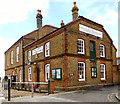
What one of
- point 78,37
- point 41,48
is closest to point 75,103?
point 78,37

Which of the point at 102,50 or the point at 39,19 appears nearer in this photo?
the point at 102,50

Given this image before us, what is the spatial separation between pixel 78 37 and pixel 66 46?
90.4 inches

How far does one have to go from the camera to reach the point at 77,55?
15.9 metres

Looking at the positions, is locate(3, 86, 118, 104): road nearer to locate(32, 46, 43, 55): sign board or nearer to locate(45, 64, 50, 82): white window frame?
locate(45, 64, 50, 82): white window frame

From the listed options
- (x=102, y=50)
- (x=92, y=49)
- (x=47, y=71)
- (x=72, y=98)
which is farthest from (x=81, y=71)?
(x=72, y=98)

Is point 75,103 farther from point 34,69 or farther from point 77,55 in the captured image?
point 34,69

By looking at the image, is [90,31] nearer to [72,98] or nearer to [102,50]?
[102,50]

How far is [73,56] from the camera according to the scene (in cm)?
1548

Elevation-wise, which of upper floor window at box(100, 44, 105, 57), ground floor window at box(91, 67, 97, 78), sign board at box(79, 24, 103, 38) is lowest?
ground floor window at box(91, 67, 97, 78)

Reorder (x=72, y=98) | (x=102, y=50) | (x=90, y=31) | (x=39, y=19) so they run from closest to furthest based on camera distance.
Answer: (x=72, y=98) → (x=90, y=31) → (x=102, y=50) → (x=39, y=19)

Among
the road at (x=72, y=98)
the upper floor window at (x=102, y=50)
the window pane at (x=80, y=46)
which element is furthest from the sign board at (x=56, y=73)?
the upper floor window at (x=102, y=50)

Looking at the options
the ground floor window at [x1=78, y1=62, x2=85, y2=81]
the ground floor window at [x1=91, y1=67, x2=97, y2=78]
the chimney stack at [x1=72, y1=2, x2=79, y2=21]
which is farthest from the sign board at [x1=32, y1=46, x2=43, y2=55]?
the ground floor window at [x1=91, y1=67, x2=97, y2=78]

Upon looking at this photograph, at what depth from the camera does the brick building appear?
49.7ft

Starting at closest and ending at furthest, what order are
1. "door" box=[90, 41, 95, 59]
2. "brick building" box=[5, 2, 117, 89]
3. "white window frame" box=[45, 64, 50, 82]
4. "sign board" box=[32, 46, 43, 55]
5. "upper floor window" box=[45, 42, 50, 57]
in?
"brick building" box=[5, 2, 117, 89], "white window frame" box=[45, 64, 50, 82], "door" box=[90, 41, 95, 59], "upper floor window" box=[45, 42, 50, 57], "sign board" box=[32, 46, 43, 55]
